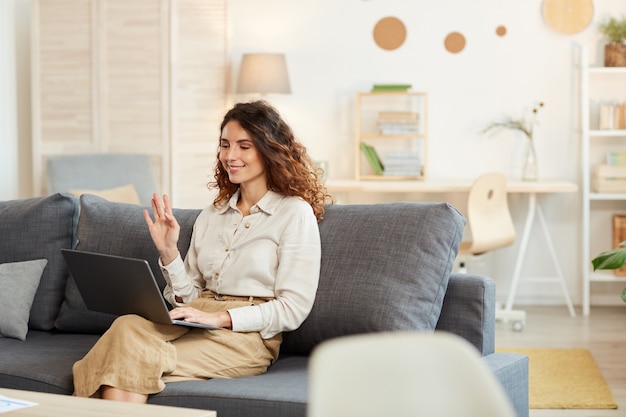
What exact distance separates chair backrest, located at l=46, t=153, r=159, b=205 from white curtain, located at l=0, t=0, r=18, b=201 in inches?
19.5

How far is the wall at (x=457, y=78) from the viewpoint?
6078mm

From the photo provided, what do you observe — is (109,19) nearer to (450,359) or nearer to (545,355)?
(545,355)

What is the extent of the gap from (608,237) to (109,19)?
321 cm

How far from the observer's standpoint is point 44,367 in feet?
9.36

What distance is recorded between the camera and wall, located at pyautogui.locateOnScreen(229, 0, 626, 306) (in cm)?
608

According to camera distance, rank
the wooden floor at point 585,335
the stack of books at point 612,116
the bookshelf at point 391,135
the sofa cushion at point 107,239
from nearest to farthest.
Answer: the sofa cushion at point 107,239, the wooden floor at point 585,335, the stack of books at point 612,116, the bookshelf at point 391,135

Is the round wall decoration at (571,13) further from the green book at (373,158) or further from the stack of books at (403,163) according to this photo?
the green book at (373,158)

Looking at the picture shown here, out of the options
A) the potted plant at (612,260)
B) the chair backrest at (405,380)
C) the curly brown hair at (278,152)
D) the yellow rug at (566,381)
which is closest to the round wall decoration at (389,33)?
the yellow rug at (566,381)

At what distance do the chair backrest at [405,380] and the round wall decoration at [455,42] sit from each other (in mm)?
4830

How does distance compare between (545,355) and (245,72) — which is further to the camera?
(245,72)

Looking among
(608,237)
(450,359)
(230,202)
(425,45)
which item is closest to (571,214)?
(608,237)

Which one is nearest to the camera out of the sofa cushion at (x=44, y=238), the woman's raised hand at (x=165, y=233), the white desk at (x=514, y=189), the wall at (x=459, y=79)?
the woman's raised hand at (x=165, y=233)

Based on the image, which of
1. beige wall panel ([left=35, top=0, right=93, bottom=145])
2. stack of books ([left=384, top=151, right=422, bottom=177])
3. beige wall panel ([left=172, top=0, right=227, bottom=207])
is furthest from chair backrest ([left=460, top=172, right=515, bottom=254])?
beige wall panel ([left=35, top=0, right=93, bottom=145])

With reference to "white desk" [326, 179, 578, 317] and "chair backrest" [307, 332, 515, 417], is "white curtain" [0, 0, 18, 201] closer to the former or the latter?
"white desk" [326, 179, 578, 317]
